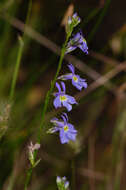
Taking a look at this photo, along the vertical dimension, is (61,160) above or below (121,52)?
below

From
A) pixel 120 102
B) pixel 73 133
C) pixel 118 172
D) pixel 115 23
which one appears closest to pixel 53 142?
pixel 120 102

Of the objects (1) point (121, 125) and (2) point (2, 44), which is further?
(2) point (2, 44)

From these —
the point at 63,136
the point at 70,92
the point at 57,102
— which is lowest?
the point at 63,136

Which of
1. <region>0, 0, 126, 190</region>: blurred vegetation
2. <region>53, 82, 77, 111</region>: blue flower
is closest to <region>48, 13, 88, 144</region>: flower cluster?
<region>53, 82, 77, 111</region>: blue flower

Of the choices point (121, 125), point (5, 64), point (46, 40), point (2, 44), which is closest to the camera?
point (121, 125)

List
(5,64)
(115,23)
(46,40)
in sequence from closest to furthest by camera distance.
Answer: (46,40), (5,64), (115,23)

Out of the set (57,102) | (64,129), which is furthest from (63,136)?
(57,102)

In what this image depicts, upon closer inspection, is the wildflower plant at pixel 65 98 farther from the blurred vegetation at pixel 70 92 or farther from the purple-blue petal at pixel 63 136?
the blurred vegetation at pixel 70 92

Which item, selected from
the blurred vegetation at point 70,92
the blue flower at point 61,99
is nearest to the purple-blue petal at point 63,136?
the blue flower at point 61,99

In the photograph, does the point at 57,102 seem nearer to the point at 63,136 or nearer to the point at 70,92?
the point at 63,136

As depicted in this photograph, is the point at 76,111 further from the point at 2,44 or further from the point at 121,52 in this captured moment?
the point at 2,44
